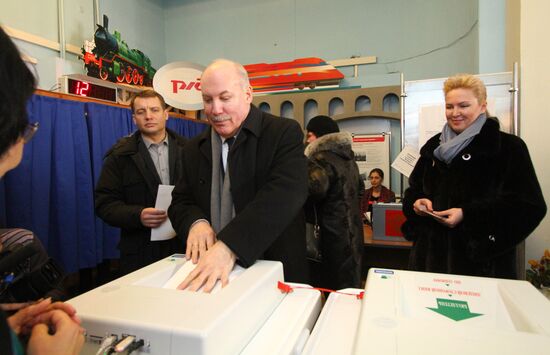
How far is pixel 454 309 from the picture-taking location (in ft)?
2.36

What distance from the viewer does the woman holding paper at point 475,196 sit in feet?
4.40

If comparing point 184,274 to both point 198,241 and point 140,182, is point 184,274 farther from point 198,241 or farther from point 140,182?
point 140,182

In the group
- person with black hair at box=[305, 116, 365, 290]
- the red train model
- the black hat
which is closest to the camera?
person with black hair at box=[305, 116, 365, 290]

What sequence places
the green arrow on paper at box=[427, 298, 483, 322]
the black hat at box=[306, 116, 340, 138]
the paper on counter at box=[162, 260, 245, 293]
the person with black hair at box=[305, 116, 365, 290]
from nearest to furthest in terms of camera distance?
the green arrow on paper at box=[427, 298, 483, 322], the paper on counter at box=[162, 260, 245, 293], the person with black hair at box=[305, 116, 365, 290], the black hat at box=[306, 116, 340, 138]

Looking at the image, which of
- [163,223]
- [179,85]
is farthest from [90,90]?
[163,223]

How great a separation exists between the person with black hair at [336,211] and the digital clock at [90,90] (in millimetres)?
2067

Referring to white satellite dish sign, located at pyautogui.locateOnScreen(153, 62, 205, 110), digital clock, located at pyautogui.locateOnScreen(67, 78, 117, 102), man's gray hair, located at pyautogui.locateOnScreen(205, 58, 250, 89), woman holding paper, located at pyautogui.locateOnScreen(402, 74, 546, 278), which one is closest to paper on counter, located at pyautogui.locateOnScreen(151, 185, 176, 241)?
man's gray hair, located at pyautogui.locateOnScreen(205, 58, 250, 89)

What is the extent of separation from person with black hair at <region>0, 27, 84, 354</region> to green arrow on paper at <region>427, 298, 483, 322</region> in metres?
0.65

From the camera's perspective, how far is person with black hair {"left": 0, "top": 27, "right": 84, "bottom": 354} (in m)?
0.45

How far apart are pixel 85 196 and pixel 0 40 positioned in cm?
259

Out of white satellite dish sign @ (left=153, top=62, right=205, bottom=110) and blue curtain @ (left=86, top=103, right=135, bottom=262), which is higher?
white satellite dish sign @ (left=153, top=62, right=205, bottom=110)

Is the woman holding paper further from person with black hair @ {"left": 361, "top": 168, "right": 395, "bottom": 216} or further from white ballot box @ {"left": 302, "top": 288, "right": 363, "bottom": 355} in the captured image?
person with black hair @ {"left": 361, "top": 168, "right": 395, "bottom": 216}

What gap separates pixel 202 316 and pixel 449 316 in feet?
1.54

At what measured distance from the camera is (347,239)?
1.83m
